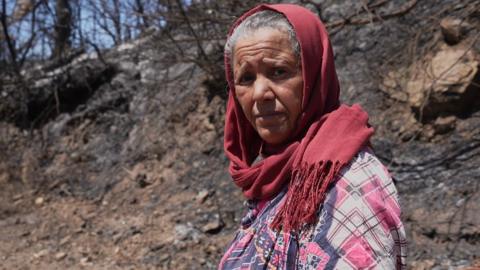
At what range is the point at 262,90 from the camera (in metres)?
1.52

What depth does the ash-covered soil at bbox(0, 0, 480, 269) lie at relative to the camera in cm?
431

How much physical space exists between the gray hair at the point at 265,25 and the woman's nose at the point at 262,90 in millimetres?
104

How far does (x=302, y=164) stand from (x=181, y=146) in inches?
215

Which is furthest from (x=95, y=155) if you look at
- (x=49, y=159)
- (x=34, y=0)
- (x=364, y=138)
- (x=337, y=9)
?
(x=364, y=138)

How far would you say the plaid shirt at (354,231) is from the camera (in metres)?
1.27

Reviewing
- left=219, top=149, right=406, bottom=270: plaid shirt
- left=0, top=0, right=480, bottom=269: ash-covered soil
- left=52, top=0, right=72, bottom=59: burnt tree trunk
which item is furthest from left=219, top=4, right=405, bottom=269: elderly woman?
left=52, top=0, right=72, bottom=59: burnt tree trunk

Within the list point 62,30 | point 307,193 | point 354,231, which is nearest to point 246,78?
point 307,193

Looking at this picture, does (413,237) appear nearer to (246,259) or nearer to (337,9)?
(246,259)

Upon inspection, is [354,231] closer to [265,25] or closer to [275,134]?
[275,134]

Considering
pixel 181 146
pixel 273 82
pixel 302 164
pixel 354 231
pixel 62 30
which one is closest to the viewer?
pixel 354 231

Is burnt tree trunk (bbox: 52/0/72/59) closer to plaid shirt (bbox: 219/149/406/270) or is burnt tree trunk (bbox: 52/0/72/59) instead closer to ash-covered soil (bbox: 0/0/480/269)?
ash-covered soil (bbox: 0/0/480/269)

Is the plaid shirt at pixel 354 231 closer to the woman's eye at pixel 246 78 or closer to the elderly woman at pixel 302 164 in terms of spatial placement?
the elderly woman at pixel 302 164

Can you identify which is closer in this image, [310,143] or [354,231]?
[354,231]

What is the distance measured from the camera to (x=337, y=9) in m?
6.43
